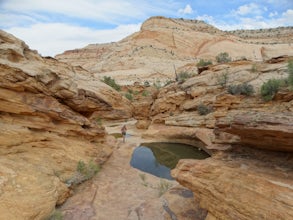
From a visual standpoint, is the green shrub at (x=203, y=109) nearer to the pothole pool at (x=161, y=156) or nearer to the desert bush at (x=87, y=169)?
the pothole pool at (x=161, y=156)

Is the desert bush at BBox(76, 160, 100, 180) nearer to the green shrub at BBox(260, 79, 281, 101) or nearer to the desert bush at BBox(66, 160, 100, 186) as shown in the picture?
the desert bush at BBox(66, 160, 100, 186)

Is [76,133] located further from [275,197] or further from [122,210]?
[275,197]

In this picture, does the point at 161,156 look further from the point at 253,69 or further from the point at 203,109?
the point at 253,69

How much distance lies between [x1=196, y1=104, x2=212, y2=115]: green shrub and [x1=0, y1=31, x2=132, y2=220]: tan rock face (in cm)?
815

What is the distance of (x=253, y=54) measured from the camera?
49156 millimetres

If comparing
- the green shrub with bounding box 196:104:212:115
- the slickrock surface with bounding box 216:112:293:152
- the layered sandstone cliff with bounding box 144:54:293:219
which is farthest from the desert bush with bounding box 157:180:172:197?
the green shrub with bounding box 196:104:212:115

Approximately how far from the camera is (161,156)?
14195mm

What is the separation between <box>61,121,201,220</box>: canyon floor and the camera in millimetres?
6492

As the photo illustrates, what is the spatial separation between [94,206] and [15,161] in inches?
92.4

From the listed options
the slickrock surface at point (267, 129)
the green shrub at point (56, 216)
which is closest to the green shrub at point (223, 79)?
the slickrock surface at point (267, 129)

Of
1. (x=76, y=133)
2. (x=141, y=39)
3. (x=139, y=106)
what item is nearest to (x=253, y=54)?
(x=141, y=39)

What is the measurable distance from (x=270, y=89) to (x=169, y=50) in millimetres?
40767

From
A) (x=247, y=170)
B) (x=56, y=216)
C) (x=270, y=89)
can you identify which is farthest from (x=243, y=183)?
(x=270, y=89)

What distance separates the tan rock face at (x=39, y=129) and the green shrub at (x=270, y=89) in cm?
863
